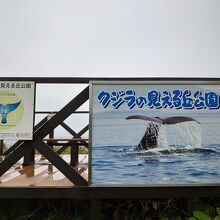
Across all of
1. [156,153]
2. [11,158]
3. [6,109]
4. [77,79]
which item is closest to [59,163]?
[11,158]

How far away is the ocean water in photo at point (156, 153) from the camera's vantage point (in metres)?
3.16

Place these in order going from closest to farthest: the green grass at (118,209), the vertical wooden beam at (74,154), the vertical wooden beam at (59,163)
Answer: the vertical wooden beam at (59,163)
the green grass at (118,209)
the vertical wooden beam at (74,154)

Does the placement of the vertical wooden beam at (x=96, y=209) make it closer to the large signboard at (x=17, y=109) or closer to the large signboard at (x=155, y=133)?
the large signboard at (x=155, y=133)

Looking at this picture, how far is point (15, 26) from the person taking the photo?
7164 millimetres

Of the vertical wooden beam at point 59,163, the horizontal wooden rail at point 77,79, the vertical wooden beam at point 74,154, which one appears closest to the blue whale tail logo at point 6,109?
the horizontal wooden rail at point 77,79

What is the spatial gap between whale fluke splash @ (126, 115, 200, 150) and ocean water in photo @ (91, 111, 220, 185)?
41 millimetres

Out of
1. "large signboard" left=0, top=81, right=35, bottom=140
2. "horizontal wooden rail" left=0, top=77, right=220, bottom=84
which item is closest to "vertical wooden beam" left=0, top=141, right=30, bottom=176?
"large signboard" left=0, top=81, right=35, bottom=140

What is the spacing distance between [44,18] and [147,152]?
530 centimetres

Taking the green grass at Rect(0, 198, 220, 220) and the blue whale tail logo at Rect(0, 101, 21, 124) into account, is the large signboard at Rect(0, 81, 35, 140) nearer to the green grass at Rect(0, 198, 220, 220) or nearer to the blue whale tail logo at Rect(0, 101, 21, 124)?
the blue whale tail logo at Rect(0, 101, 21, 124)

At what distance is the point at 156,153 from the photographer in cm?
320

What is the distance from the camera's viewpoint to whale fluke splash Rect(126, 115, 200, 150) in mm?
3188

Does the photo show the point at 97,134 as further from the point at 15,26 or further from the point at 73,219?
the point at 15,26

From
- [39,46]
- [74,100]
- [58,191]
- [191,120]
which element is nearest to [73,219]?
[58,191]

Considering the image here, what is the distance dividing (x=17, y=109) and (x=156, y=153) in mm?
1626
